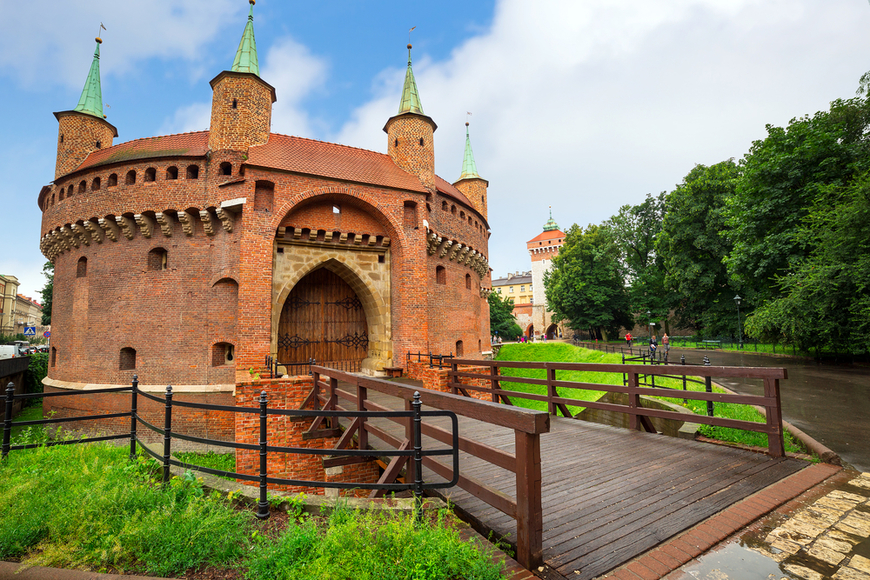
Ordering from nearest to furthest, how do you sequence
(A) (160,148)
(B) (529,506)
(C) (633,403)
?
(B) (529,506) → (C) (633,403) → (A) (160,148)

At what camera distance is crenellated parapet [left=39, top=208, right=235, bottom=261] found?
12750mm

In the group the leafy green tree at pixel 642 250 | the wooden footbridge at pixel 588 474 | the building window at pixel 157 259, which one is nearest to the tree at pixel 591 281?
the leafy green tree at pixel 642 250

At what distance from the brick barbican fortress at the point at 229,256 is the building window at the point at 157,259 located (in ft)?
0.14

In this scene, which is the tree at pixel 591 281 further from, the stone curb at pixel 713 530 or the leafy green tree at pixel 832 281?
the stone curb at pixel 713 530

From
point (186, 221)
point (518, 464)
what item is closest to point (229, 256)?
point (186, 221)

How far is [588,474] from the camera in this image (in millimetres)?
4348

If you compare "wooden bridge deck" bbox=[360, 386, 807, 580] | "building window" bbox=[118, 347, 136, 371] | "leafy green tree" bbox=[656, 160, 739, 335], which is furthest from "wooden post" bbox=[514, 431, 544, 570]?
"leafy green tree" bbox=[656, 160, 739, 335]

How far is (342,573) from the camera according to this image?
2.40 m

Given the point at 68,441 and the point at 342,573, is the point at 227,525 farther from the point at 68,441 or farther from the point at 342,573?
the point at 68,441

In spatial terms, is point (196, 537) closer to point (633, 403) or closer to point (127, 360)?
point (633, 403)

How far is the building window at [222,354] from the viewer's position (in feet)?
42.3

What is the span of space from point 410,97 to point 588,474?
50.1ft

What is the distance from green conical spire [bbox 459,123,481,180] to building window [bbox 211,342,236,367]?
15.3m

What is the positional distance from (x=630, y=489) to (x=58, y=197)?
64.7 feet
